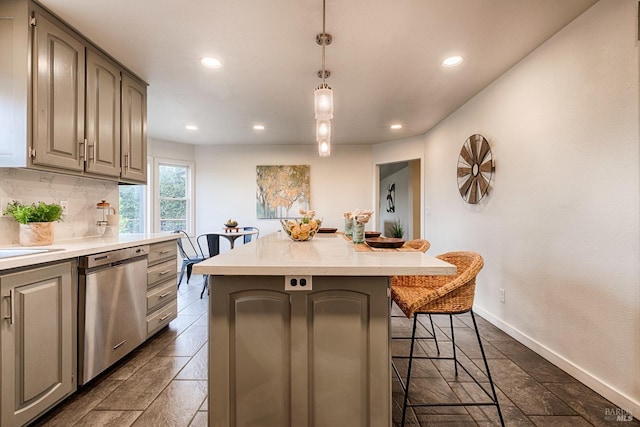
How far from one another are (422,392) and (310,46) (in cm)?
258

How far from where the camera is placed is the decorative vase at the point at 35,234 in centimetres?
190

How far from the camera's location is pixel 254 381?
1271 millimetres

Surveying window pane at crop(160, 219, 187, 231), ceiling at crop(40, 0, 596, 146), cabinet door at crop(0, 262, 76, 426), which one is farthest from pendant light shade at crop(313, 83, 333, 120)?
window pane at crop(160, 219, 187, 231)

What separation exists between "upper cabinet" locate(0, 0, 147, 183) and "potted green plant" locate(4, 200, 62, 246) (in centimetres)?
28

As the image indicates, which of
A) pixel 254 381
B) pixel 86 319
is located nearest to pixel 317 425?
pixel 254 381

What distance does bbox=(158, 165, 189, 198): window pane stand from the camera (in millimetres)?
5219

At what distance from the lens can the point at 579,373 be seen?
6.37 feet

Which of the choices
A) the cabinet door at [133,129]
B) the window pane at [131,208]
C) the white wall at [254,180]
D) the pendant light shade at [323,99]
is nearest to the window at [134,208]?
the window pane at [131,208]

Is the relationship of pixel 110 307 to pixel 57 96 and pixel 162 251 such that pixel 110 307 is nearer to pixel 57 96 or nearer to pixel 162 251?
pixel 162 251

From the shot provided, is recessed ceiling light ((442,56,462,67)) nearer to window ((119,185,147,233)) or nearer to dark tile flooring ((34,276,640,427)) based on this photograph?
dark tile flooring ((34,276,640,427))

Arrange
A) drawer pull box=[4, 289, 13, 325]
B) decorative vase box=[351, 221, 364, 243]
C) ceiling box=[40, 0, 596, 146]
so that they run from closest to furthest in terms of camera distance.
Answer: drawer pull box=[4, 289, 13, 325] → ceiling box=[40, 0, 596, 146] → decorative vase box=[351, 221, 364, 243]

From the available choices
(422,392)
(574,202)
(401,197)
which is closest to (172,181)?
(422,392)

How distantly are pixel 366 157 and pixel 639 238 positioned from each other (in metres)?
4.33

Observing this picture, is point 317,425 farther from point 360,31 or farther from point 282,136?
point 282,136
